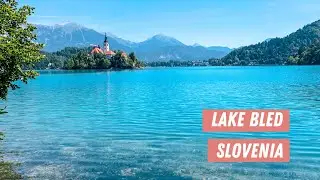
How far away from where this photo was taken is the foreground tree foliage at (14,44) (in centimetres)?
1988

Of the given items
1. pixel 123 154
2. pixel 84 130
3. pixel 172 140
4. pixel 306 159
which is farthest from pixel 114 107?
pixel 306 159

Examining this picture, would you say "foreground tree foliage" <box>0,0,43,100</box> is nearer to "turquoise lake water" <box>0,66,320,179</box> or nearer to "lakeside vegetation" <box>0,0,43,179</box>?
"lakeside vegetation" <box>0,0,43,179</box>

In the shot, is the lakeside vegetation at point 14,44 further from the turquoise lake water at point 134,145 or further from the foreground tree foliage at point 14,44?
the turquoise lake water at point 134,145

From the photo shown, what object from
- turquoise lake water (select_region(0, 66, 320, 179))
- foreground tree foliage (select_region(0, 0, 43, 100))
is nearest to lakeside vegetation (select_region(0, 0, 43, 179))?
foreground tree foliage (select_region(0, 0, 43, 100))

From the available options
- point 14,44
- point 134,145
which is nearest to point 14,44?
point 14,44

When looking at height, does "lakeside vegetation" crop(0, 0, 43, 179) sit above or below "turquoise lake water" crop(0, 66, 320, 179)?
above

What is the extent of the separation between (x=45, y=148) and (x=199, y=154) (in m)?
12.3

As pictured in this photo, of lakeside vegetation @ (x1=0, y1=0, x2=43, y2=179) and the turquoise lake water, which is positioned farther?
the turquoise lake water

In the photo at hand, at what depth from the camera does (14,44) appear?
64.5 ft

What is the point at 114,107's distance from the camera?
6366 cm

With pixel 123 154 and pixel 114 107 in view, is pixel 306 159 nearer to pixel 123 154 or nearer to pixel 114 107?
pixel 123 154

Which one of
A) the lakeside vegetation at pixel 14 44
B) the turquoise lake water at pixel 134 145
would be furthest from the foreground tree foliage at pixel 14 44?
the turquoise lake water at pixel 134 145

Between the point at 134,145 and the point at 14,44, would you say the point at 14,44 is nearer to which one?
the point at 14,44

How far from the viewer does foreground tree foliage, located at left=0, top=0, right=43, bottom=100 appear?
19875 mm
